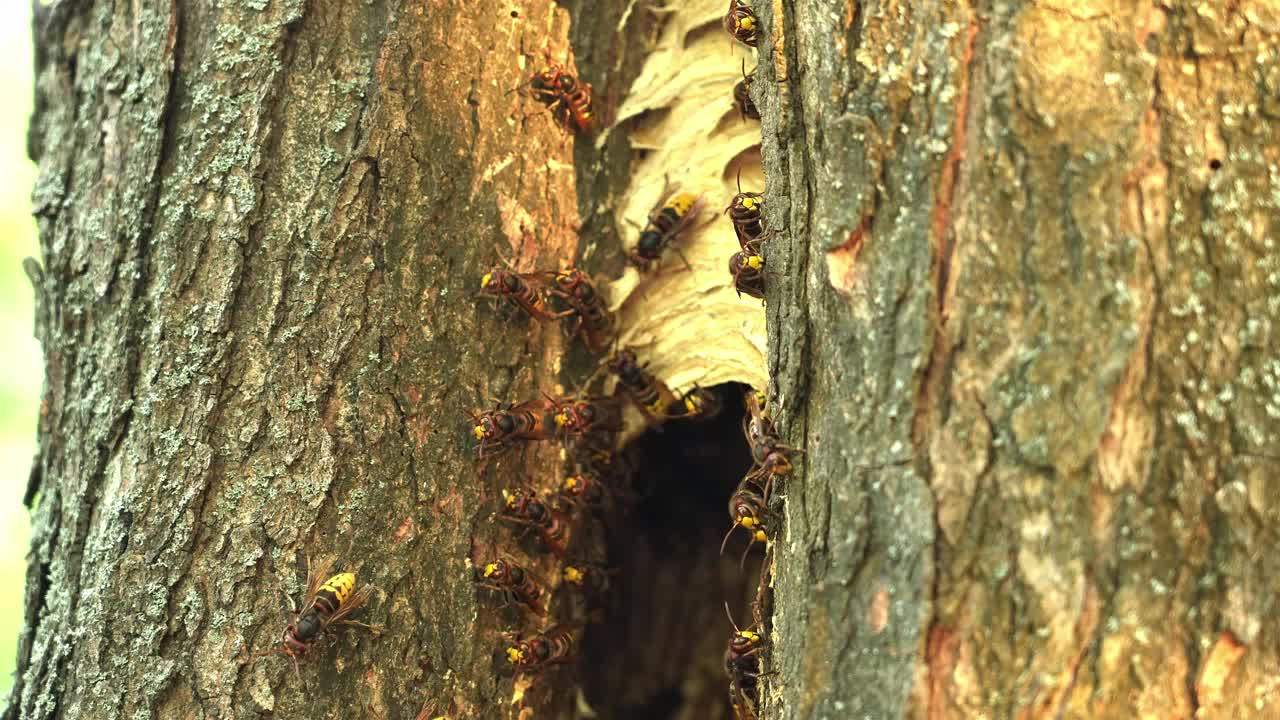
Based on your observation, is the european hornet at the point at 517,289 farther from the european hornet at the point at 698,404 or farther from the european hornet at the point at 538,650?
the european hornet at the point at 538,650

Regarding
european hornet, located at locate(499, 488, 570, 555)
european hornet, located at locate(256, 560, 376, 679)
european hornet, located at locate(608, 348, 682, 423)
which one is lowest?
european hornet, located at locate(256, 560, 376, 679)

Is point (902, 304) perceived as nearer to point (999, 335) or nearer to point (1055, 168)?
point (999, 335)

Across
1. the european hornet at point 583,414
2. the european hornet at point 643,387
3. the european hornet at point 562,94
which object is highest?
the european hornet at point 562,94

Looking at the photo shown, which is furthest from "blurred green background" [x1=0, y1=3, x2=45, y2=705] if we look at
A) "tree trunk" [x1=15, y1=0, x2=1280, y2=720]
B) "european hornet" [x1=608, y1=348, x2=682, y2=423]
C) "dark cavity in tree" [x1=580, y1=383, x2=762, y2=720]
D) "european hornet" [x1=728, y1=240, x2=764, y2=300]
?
"european hornet" [x1=728, y1=240, x2=764, y2=300]

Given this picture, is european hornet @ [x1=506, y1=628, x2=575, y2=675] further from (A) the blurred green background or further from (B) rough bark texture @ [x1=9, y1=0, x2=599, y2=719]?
(A) the blurred green background

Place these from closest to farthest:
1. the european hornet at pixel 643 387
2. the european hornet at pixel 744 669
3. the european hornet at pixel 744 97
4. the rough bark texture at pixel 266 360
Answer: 1. the rough bark texture at pixel 266 360
2. the european hornet at pixel 744 669
3. the european hornet at pixel 744 97
4. the european hornet at pixel 643 387

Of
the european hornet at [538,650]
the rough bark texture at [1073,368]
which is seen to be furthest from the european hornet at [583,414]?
the rough bark texture at [1073,368]

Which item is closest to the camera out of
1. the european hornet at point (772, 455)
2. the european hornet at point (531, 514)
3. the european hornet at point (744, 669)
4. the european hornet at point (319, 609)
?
the european hornet at point (772, 455)
